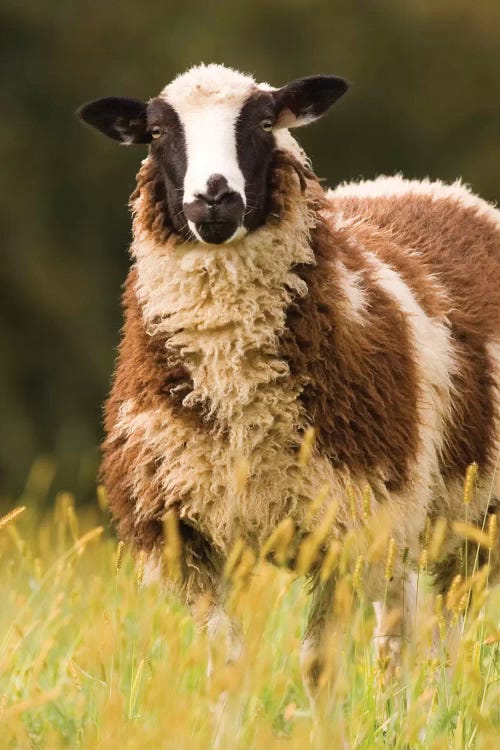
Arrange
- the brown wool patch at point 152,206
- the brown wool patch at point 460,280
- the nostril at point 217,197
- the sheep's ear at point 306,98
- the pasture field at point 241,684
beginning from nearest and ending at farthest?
the pasture field at point 241,684, the nostril at point 217,197, the brown wool patch at point 152,206, the sheep's ear at point 306,98, the brown wool patch at point 460,280

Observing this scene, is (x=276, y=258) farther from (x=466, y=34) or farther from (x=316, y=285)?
(x=466, y=34)

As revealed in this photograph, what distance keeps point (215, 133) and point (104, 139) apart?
16.2 m

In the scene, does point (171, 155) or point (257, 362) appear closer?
point (257, 362)

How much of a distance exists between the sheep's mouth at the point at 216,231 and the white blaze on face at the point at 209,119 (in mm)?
82

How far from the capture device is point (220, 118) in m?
4.43

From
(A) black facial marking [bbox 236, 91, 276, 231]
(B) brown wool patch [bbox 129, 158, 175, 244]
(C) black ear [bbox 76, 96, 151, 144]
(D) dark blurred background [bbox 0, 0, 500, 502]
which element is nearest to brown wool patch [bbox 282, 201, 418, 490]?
(A) black facial marking [bbox 236, 91, 276, 231]

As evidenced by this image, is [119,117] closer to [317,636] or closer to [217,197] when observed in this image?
[217,197]

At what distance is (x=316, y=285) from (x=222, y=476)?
0.65m

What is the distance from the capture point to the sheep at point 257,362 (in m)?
4.25

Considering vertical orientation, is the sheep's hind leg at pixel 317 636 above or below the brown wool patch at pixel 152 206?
below

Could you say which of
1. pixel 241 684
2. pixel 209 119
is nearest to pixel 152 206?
pixel 209 119

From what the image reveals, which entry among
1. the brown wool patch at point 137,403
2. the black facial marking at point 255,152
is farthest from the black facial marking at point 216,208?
the brown wool patch at point 137,403

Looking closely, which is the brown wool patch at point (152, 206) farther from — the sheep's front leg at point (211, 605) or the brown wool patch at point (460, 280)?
the sheep's front leg at point (211, 605)

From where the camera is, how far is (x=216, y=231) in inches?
166
